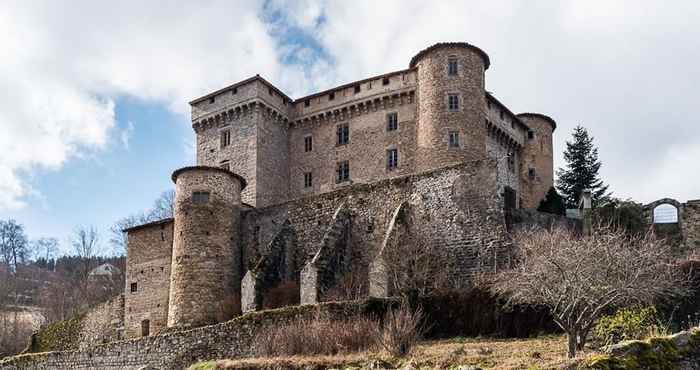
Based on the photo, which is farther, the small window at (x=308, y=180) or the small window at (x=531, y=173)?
the small window at (x=531, y=173)

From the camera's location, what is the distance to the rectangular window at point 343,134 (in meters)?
46.3

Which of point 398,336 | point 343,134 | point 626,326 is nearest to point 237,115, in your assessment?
point 343,134

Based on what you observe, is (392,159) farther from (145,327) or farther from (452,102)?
(145,327)

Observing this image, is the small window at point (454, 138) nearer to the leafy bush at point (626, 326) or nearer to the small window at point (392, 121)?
the small window at point (392, 121)

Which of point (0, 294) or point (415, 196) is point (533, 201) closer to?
point (415, 196)

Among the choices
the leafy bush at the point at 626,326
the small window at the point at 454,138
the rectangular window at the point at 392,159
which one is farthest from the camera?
the rectangular window at the point at 392,159

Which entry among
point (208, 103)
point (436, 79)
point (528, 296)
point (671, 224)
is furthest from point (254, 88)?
point (528, 296)

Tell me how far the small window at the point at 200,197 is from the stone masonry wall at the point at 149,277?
3.29 meters

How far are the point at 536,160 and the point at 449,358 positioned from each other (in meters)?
32.5

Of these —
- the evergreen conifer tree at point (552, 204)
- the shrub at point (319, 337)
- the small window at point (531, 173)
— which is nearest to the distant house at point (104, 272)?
the small window at point (531, 173)

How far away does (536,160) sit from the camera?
160 feet

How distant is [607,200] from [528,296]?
19122 mm

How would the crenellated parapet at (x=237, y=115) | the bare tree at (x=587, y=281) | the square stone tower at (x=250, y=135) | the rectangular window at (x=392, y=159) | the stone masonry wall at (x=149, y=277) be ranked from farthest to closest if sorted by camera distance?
the crenellated parapet at (x=237, y=115)
the square stone tower at (x=250, y=135)
the rectangular window at (x=392, y=159)
the stone masonry wall at (x=149, y=277)
the bare tree at (x=587, y=281)

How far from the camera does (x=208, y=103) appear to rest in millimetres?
49125
